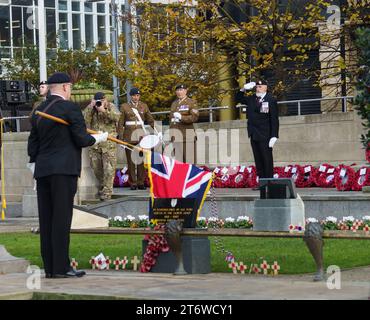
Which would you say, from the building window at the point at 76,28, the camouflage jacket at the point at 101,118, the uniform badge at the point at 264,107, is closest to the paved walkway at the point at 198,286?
the uniform badge at the point at 264,107

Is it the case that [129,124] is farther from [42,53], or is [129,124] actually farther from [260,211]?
[42,53]

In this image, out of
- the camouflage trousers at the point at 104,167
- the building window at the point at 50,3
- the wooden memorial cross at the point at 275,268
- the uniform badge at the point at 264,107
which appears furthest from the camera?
the building window at the point at 50,3

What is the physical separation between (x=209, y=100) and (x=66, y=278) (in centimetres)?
2648

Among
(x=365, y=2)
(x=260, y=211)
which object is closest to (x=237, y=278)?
(x=260, y=211)

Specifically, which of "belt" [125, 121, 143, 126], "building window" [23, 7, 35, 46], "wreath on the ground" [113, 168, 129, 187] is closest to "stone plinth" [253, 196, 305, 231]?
"belt" [125, 121, 143, 126]

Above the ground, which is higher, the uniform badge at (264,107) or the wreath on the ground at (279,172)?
the uniform badge at (264,107)

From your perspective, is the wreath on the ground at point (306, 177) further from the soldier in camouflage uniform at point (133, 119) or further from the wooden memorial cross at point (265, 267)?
the wooden memorial cross at point (265, 267)

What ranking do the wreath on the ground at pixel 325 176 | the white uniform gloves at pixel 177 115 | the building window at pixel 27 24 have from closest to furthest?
the white uniform gloves at pixel 177 115 → the wreath on the ground at pixel 325 176 → the building window at pixel 27 24

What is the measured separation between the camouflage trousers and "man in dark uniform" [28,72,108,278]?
37.9 ft

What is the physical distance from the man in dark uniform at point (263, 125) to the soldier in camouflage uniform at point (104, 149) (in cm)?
296

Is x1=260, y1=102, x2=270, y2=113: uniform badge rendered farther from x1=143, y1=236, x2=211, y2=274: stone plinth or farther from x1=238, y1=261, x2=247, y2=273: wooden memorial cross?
x1=238, y1=261, x2=247, y2=273: wooden memorial cross

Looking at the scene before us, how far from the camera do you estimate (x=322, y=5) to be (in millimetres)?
35812

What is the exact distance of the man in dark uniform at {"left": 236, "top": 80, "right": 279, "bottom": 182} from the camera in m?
22.5

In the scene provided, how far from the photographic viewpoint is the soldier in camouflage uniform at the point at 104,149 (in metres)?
24.4
